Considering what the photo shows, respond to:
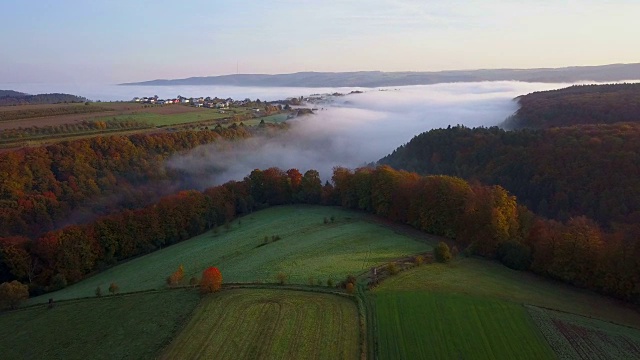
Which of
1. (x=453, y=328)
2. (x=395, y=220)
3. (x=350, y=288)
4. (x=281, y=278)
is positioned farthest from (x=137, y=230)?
(x=453, y=328)

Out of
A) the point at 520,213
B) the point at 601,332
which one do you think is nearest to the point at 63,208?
the point at 520,213

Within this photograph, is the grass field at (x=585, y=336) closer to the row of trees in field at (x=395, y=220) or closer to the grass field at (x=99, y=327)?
the row of trees in field at (x=395, y=220)

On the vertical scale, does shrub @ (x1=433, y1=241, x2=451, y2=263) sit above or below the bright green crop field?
below

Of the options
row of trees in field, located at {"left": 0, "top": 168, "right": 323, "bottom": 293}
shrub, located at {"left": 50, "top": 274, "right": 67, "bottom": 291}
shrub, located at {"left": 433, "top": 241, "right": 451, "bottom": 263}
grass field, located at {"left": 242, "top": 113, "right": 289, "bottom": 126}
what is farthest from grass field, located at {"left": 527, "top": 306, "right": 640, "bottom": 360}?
grass field, located at {"left": 242, "top": 113, "right": 289, "bottom": 126}

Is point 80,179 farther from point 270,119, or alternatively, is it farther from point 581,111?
point 581,111

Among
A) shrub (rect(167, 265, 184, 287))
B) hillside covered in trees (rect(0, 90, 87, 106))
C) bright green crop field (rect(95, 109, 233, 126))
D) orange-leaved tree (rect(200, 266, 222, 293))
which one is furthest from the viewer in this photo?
hillside covered in trees (rect(0, 90, 87, 106))

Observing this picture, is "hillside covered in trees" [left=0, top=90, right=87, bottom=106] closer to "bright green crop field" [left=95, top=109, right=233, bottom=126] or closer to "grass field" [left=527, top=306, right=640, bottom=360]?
"bright green crop field" [left=95, top=109, right=233, bottom=126]

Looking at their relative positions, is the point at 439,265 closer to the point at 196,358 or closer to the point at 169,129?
the point at 196,358
